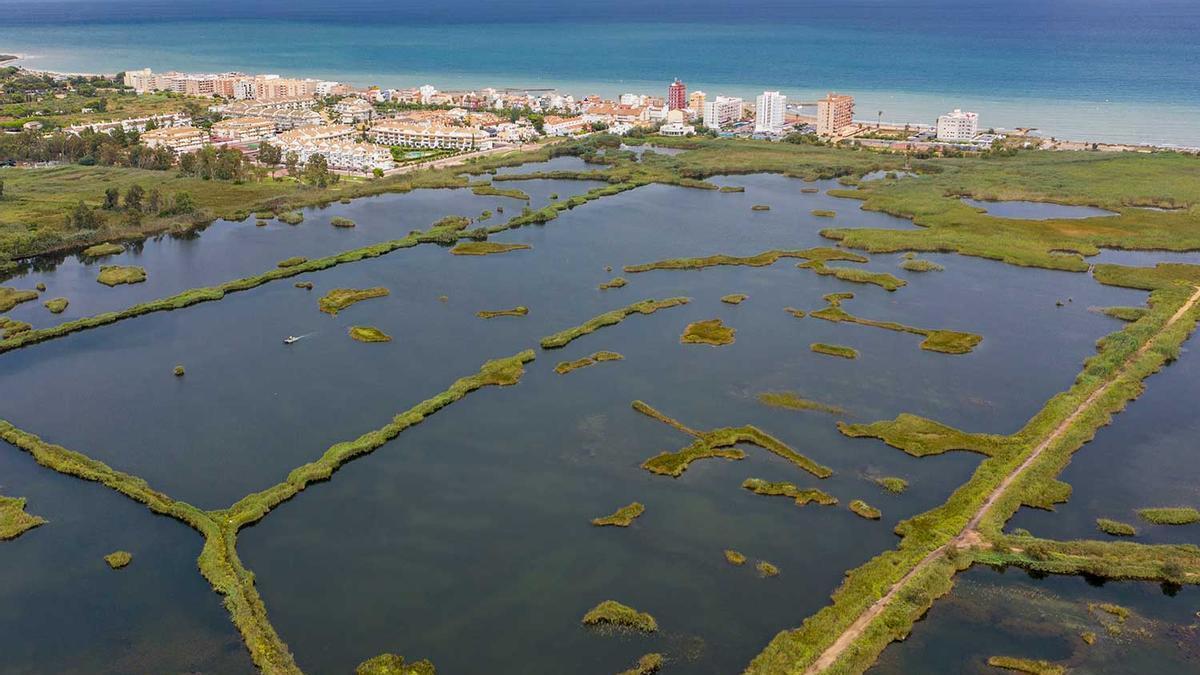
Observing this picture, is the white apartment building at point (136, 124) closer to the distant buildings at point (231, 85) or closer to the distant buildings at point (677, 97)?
the distant buildings at point (231, 85)

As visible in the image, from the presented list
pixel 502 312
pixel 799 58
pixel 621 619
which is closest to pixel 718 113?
pixel 799 58

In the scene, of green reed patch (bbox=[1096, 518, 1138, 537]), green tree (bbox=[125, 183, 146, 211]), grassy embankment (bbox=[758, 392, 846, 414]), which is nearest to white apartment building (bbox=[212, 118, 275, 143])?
green tree (bbox=[125, 183, 146, 211])

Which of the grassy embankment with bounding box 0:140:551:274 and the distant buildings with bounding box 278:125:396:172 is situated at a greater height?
the distant buildings with bounding box 278:125:396:172

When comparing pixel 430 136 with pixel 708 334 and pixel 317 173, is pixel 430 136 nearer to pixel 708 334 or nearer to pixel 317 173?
pixel 317 173

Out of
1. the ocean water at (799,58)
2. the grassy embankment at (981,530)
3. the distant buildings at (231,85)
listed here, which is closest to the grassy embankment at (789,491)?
the grassy embankment at (981,530)

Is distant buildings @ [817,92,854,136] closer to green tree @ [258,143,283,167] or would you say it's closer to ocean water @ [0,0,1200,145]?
ocean water @ [0,0,1200,145]
